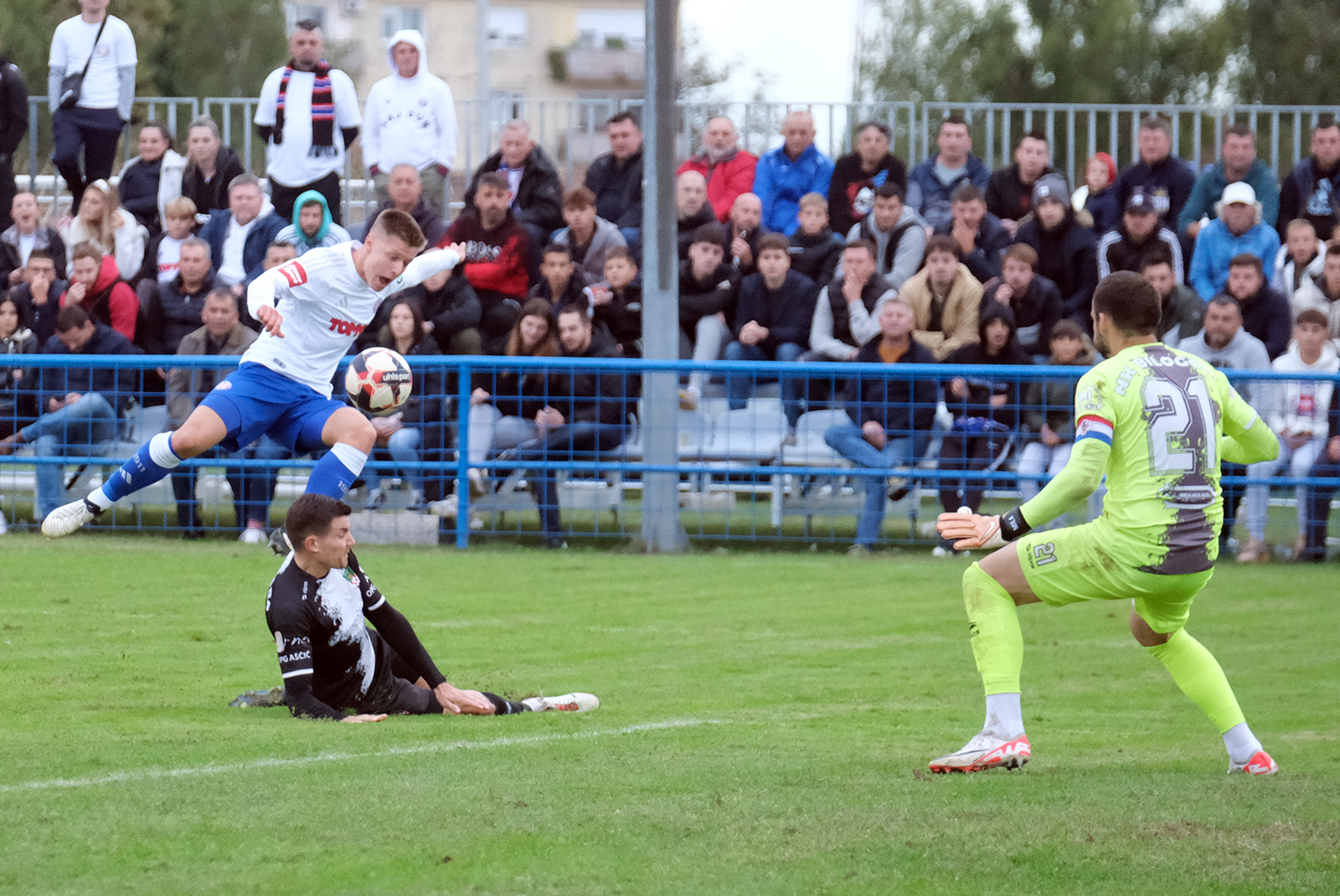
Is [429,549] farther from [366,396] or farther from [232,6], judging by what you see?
[232,6]

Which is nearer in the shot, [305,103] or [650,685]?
[650,685]

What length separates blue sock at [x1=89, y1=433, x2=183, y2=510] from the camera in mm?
9758

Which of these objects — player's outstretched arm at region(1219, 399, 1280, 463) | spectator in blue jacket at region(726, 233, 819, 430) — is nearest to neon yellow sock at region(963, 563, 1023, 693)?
player's outstretched arm at region(1219, 399, 1280, 463)

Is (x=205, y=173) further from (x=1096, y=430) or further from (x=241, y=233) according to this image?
(x=1096, y=430)

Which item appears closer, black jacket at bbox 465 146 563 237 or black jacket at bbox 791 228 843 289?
black jacket at bbox 791 228 843 289

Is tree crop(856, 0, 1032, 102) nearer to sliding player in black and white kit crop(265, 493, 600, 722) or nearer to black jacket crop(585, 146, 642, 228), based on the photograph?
black jacket crop(585, 146, 642, 228)

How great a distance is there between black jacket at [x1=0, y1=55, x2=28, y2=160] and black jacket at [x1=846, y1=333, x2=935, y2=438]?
29.4 feet

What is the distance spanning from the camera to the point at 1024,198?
15.7m

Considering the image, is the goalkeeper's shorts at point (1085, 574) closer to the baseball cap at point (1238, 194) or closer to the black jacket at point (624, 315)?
the black jacket at point (624, 315)

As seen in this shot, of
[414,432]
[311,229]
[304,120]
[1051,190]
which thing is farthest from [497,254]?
[1051,190]

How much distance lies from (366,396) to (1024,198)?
26.3 ft

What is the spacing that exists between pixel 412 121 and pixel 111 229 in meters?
2.97

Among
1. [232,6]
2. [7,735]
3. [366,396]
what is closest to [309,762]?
[7,735]

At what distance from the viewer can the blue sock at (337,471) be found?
372 inches
